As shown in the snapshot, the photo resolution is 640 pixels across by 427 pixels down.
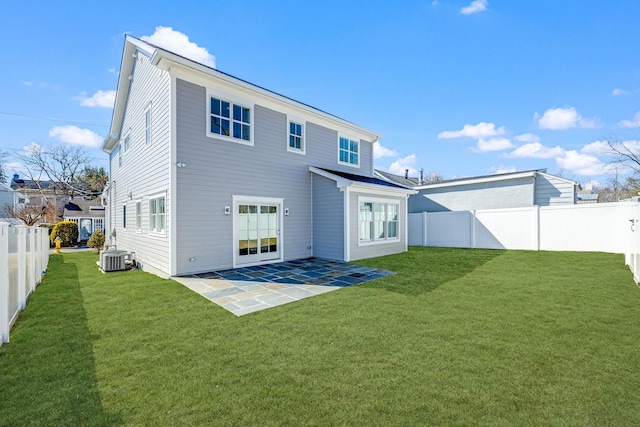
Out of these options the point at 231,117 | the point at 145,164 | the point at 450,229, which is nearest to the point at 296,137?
the point at 231,117

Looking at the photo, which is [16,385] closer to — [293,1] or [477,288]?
[477,288]

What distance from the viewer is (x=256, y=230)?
9164mm

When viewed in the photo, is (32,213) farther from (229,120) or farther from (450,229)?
(450,229)

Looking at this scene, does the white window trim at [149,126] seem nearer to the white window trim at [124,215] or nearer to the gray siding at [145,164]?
the gray siding at [145,164]

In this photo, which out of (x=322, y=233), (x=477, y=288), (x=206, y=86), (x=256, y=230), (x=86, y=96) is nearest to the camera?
(x=477, y=288)

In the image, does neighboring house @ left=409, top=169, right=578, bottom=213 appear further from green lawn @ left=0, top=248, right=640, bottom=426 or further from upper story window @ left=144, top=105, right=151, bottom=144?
upper story window @ left=144, top=105, right=151, bottom=144

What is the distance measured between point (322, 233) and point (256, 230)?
8.19 ft

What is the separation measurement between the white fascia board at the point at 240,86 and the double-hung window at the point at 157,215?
3.57 meters

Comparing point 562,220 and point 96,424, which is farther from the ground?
point 562,220

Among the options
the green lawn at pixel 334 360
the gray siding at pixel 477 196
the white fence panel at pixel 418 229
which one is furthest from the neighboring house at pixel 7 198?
the gray siding at pixel 477 196

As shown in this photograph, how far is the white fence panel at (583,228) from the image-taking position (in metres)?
10.2

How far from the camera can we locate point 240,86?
8.55m

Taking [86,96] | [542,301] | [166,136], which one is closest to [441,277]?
[542,301]

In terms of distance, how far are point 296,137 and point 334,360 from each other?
8729 millimetres
